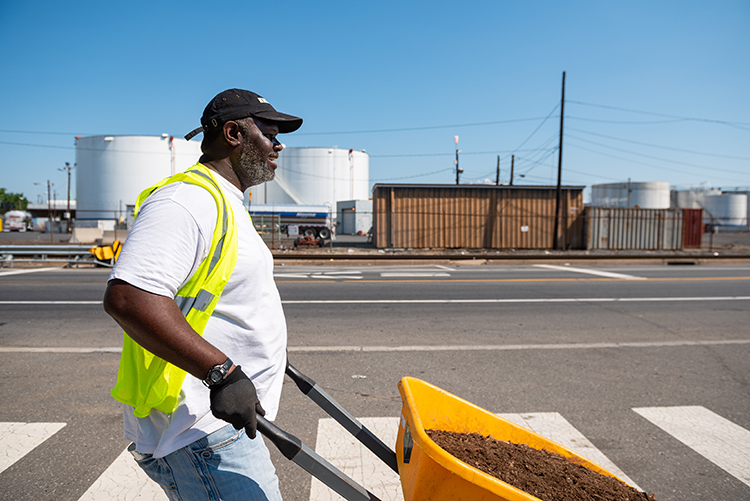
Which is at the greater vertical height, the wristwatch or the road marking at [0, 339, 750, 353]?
the wristwatch

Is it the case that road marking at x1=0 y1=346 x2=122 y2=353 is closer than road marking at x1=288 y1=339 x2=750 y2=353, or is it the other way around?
road marking at x1=0 y1=346 x2=122 y2=353

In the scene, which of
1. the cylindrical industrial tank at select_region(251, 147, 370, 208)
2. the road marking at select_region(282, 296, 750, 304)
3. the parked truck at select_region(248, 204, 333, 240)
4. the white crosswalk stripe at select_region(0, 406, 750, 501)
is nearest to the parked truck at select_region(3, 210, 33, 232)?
the cylindrical industrial tank at select_region(251, 147, 370, 208)

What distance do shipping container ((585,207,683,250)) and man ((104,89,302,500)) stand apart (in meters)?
29.0

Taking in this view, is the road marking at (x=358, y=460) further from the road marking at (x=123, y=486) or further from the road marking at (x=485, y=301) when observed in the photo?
the road marking at (x=485, y=301)

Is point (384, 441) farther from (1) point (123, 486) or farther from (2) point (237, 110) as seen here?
(2) point (237, 110)

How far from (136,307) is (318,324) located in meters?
6.04

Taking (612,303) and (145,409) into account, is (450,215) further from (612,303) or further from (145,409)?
(145,409)

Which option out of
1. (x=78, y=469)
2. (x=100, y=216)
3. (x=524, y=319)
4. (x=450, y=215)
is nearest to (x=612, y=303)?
(x=524, y=319)

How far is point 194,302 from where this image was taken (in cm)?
156

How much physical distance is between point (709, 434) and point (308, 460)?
3527 mm

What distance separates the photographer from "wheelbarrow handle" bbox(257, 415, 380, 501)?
152 cm

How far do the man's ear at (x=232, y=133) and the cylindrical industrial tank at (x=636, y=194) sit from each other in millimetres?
69666

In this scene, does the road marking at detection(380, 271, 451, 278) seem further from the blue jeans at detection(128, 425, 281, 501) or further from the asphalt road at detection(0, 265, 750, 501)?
the blue jeans at detection(128, 425, 281, 501)

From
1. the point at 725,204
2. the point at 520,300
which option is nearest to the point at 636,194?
the point at 725,204
